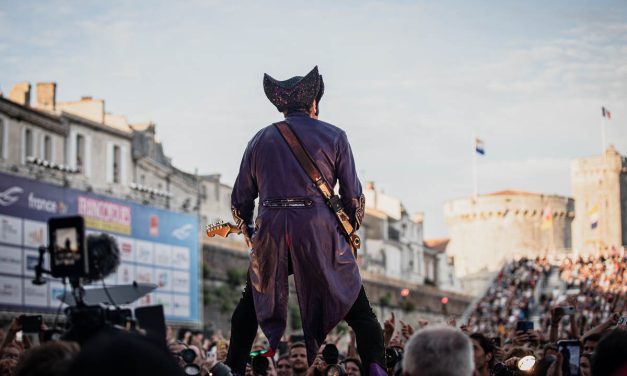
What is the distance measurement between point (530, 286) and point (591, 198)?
75.6m

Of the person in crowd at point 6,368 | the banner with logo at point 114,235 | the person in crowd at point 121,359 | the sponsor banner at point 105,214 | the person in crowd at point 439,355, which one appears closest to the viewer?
the person in crowd at point 121,359

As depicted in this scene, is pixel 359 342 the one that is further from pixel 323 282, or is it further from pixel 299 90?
pixel 299 90

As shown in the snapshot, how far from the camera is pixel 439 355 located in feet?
15.4

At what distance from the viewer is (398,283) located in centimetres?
9275

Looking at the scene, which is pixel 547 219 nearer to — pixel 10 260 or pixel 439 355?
pixel 10 260

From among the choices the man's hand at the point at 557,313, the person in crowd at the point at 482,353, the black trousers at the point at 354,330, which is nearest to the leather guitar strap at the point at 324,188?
the black trousers at the point at 354,330

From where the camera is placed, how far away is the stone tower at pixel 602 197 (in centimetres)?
13638

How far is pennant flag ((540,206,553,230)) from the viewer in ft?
427

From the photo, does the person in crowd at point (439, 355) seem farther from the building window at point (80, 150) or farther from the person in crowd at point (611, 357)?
the building window at point (80, 150)

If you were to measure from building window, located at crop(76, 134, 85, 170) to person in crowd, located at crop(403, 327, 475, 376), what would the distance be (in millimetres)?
56038

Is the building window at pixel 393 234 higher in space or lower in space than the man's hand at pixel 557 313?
higher

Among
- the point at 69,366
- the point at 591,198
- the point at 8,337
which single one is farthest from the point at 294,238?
the point at 591,198

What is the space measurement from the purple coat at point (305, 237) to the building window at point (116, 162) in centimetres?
5583

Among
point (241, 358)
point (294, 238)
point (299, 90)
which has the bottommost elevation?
point (241, 358)
